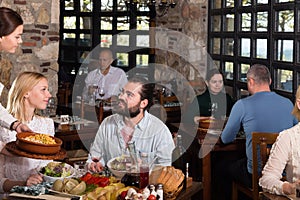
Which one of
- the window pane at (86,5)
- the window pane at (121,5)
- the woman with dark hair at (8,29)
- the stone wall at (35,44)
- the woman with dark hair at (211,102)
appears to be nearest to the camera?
the woman with dark hair at (8,29)

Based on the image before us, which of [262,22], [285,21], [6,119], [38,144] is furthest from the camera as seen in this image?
[262,22]

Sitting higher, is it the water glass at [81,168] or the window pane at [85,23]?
the window pane at [85,23]

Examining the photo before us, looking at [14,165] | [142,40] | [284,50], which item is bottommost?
[14,165]

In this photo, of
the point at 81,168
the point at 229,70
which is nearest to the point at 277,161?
the point at 81,168

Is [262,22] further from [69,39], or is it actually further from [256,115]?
[69,39]

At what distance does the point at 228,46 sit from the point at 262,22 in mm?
933

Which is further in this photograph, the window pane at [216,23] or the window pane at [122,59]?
the window pane at [122,59]

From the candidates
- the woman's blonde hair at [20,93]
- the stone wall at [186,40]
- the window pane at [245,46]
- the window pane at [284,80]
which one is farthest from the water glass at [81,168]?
the stone wall at [186,40]

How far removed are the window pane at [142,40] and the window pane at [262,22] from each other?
9.03 ft

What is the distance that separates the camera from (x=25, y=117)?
149 inches

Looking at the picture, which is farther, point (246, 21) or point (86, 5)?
point (86, 5)

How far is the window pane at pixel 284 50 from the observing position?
18.6 ft

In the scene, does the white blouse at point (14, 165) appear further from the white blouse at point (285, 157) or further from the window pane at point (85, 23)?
the window pane at point (85, 23)

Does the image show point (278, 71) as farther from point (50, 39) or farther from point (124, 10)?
point (124, 10)
